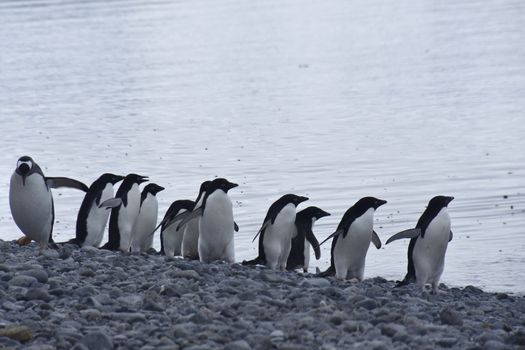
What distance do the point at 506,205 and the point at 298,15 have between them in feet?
135

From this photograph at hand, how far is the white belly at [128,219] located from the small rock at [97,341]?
5296 millimetres

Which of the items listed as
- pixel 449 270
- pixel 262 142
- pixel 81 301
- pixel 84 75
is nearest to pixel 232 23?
pixel 84 75

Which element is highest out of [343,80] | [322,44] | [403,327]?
[322,44]

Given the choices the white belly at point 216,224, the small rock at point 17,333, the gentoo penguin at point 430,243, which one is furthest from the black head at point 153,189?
the small rock at point 17,333

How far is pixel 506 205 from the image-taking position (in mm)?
14789

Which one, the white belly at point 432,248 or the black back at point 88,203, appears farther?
the black back at point 88,203

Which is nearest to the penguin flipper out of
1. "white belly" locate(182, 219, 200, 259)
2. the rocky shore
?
"white belly" locate(182, 219, 200, 259)

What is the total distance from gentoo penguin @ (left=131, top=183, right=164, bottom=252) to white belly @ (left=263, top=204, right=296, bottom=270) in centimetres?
151

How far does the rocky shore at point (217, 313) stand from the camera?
21.6ft

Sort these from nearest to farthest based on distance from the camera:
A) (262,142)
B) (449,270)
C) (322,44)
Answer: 1. (449,270)
2. (262,142)
3. (322,44)

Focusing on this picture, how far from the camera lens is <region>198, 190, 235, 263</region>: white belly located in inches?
435

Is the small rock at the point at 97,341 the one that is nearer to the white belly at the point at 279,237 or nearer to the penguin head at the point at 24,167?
the penguin head at the point at 24,167

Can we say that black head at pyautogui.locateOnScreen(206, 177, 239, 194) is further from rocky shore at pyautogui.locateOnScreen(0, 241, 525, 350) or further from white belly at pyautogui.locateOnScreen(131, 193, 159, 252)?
rocky shore at pyautogui.locateOnScreen(0, 241, 525, 350)

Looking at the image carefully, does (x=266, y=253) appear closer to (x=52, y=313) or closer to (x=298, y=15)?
(x=52, y=313)
